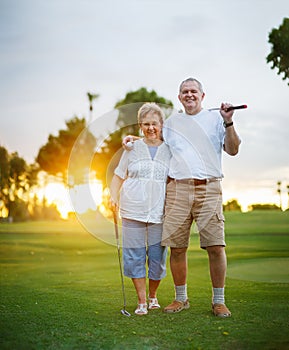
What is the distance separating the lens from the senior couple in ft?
12.9

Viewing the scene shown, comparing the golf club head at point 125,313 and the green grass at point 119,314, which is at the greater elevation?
the golf club head at point 125,313

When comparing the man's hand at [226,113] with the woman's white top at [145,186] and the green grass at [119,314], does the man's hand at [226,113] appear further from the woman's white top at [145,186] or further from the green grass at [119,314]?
the green grass at [119,314]

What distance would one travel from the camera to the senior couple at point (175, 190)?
3926mm

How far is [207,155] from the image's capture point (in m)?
3.93

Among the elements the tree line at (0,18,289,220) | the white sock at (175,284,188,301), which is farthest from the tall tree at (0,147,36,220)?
the white sock at (175,284,188,301)

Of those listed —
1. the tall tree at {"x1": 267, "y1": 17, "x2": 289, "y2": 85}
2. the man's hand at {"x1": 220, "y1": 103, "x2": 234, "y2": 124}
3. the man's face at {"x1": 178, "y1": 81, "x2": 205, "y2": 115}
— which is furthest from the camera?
the tall tree at {"x1": 267, "y1": 17, "x2": 289, "y2": 85}

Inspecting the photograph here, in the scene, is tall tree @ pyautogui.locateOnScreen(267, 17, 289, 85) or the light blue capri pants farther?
tall tree @ pyautogui.locateOnScreen(267, 17, 289, 85)

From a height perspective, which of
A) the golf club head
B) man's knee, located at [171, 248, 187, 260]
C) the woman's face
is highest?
the woman's face

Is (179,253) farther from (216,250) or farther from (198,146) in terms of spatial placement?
(198,146)

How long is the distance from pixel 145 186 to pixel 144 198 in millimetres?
91

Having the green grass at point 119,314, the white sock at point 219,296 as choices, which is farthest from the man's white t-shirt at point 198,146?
the green grass at point 119,314

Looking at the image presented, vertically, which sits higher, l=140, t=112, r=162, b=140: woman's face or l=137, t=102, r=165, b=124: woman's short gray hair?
l=137, t=102, r=165, b=124: woman's short gray hair

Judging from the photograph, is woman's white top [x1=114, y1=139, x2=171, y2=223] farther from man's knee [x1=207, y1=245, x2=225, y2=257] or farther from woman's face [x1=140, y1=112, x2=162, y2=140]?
man's knee [x1=207, y1=245, x2=225, y2=257]

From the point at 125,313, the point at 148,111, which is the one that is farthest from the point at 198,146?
the point at 125,313
